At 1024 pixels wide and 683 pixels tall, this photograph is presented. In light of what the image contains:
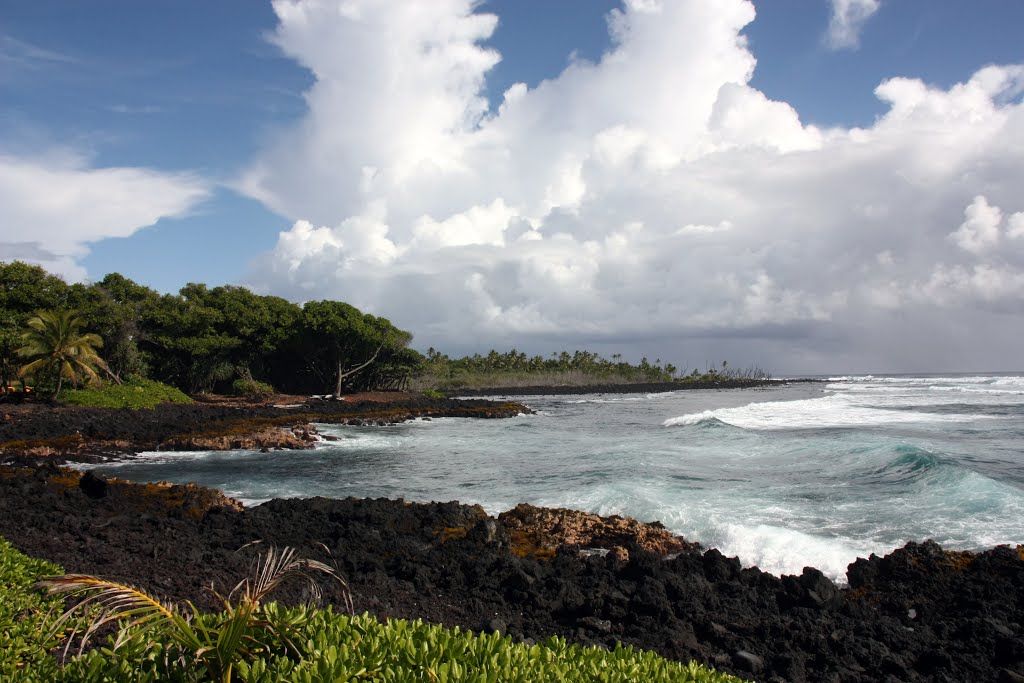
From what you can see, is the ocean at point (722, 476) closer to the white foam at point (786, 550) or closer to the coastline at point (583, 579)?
the white foam at point (786, 550)

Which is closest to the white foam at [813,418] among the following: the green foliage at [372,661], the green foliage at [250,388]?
the green foliage at [250,388]

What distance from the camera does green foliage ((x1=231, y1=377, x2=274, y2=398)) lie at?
4013 cm

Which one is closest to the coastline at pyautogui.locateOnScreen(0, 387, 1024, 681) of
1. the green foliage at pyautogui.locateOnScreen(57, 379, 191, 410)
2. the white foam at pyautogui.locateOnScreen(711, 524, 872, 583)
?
the white foam at pyautogui.locateOnScreen(711, 524, 872, 583)

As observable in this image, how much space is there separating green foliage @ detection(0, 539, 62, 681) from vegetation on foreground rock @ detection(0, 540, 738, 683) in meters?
0.05

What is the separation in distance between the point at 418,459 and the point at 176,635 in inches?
657

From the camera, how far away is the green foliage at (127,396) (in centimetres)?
2859

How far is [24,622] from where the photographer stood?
4.16 meters

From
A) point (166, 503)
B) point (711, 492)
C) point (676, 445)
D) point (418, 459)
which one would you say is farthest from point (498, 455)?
point (166, 503)

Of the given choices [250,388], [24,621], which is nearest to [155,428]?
[250,388]

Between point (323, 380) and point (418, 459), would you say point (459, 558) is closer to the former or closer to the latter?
point (418, 459)

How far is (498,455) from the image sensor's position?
19.8m

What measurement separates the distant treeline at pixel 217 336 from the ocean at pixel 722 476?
15.1m

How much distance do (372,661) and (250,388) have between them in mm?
40404

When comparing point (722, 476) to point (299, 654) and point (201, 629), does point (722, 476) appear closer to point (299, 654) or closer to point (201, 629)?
point (299, 654)
